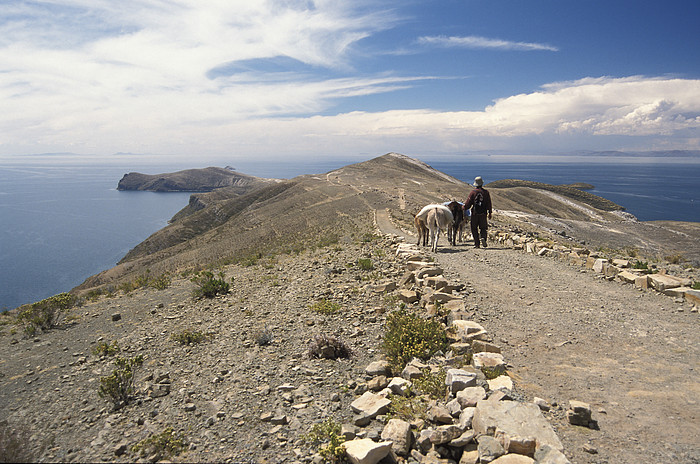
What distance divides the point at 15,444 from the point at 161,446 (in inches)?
80.9

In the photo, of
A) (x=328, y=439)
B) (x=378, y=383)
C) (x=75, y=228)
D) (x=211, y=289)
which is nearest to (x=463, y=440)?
(x=328, y=439)

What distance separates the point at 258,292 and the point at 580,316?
9299mm

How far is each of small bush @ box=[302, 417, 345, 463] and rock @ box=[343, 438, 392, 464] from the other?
0.36 ft

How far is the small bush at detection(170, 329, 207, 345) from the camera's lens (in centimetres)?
869

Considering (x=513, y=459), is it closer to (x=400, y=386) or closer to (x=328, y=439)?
(x=400, y=386)

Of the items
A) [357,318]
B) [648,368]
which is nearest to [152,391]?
[357,318]

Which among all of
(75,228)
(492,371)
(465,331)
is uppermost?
(465,331)

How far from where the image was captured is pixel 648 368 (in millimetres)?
5656

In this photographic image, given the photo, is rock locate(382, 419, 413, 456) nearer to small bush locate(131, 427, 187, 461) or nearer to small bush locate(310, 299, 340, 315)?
small bush locate(131, 427, 187, 461)

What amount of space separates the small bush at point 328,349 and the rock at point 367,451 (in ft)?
9.58

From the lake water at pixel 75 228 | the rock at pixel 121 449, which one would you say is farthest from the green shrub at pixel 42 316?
the lake water at pixel 75 228

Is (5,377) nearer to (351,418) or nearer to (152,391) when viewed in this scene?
(152,391)

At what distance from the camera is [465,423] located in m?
4.09

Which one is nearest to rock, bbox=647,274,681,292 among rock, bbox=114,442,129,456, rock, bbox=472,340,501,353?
rock, bbox=472,340,501,353
